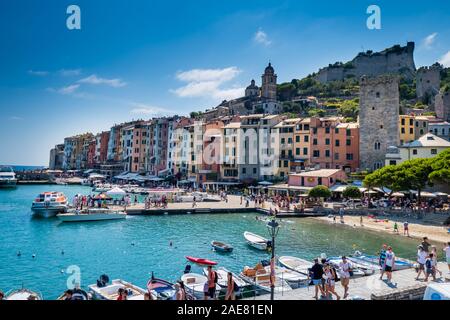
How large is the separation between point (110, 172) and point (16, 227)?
72.6m

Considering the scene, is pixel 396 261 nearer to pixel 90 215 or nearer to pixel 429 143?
pixel 90 215

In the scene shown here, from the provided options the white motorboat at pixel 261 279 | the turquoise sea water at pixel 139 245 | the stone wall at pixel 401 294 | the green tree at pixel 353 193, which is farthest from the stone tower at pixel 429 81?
the stone wall at pixel 401 294

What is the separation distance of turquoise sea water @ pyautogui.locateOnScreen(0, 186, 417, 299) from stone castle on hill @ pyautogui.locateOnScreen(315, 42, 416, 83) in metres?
106

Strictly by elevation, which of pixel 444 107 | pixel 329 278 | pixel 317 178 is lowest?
pixel 329 278

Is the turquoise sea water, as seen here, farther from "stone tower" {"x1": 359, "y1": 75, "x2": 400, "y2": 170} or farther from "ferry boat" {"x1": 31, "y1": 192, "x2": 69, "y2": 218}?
"stone tower" {"x1": 359, "y1": 75, "x2": 400, "y2": 170}

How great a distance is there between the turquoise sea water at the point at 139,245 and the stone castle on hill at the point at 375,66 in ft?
348

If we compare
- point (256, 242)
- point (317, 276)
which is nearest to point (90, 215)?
point (256, 242)

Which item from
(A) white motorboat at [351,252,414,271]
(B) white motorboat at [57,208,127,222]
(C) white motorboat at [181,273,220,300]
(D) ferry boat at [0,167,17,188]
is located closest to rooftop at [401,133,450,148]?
(A) white motorboat at [351,252,414,271]

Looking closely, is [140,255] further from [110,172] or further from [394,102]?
[110,172]

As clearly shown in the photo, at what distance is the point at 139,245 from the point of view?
1172 inches

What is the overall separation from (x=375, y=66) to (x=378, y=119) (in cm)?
8589

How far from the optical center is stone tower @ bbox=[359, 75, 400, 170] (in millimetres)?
58969

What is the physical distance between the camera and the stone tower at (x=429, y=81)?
104 meters

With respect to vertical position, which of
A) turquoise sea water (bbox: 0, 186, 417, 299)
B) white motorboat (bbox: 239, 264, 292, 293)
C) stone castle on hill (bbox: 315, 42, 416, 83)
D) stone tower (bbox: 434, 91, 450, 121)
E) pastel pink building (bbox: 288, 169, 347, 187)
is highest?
stone castle on hill (bbox: 315, 42, 416, 83)
